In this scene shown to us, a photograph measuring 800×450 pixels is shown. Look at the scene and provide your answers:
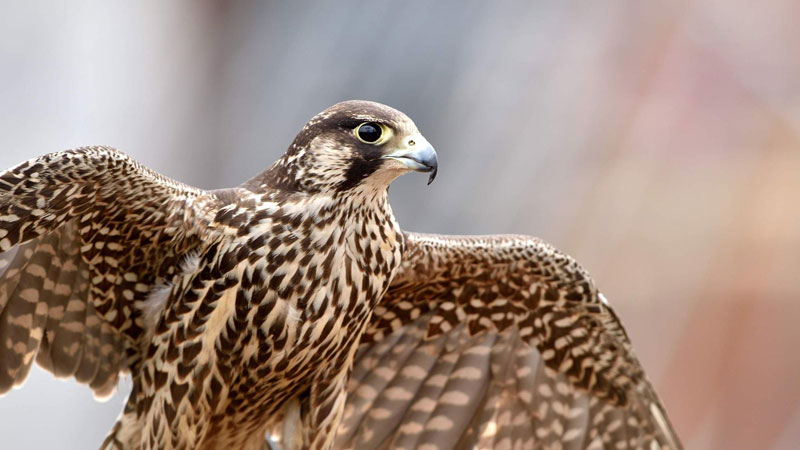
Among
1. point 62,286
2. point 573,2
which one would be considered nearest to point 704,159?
point 573,2

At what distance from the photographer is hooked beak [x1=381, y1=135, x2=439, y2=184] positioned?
2723mm

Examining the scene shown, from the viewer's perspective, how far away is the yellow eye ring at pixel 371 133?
282 centimetres

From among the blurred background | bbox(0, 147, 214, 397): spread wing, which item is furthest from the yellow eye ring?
the blurred background

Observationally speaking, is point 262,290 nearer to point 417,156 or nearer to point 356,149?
point 356,149

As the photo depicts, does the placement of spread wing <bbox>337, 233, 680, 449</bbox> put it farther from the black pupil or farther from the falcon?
the black pupil

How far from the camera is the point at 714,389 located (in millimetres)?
5297

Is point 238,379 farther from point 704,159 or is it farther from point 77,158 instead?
point 704,159

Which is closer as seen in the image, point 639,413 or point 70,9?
point 639,413

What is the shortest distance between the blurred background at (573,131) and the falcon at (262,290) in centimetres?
186

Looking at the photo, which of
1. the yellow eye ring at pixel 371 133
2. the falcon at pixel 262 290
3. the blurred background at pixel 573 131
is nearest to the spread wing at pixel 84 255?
the falcon at pixel 262 290

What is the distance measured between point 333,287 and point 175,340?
0.52 meters

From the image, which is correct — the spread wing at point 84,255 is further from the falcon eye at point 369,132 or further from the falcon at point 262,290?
the falcon eye at point 369,132

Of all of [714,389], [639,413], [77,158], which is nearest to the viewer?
[77,158]

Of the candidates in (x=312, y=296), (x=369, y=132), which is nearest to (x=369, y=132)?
(x=369, y=132)
